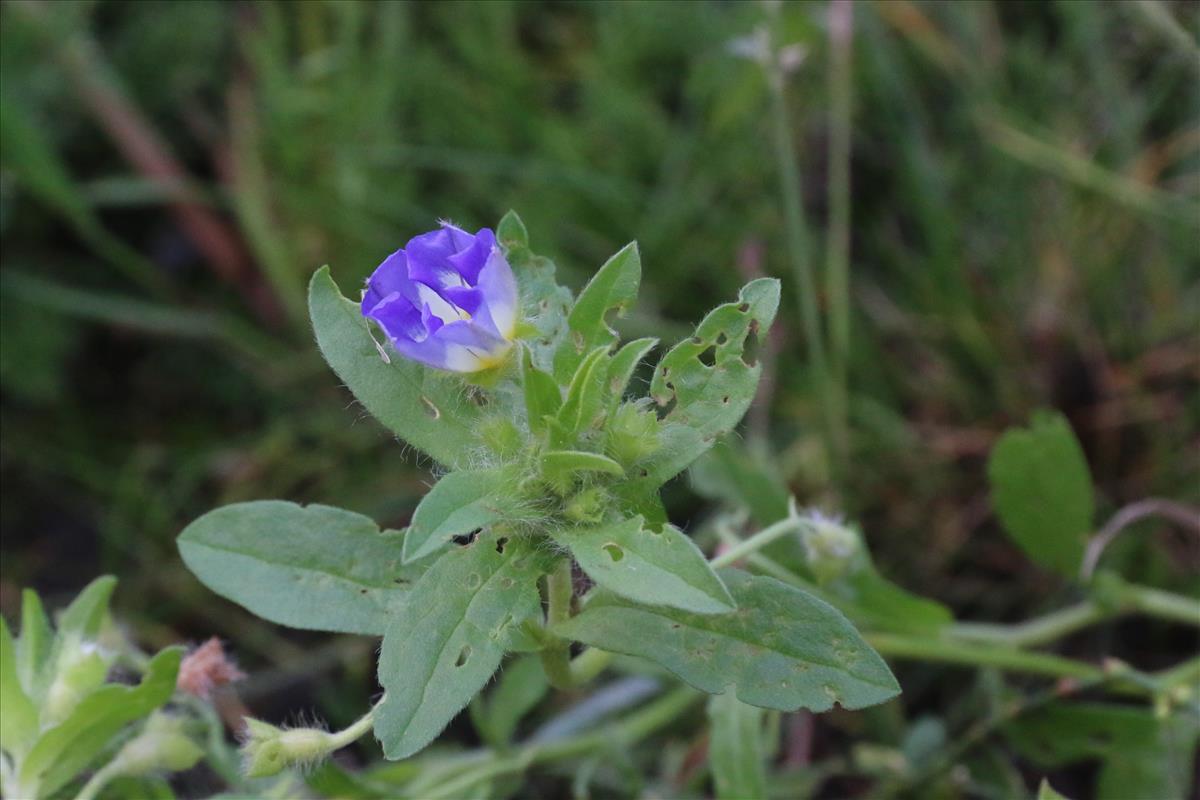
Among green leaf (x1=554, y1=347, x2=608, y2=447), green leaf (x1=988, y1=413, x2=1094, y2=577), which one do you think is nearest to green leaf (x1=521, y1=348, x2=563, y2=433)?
green leaf (x1=554, y1=347, x2=608, y2=447)

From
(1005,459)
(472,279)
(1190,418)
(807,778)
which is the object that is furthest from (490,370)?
(1190,418)

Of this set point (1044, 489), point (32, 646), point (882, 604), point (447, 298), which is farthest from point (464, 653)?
point (1044, 489)

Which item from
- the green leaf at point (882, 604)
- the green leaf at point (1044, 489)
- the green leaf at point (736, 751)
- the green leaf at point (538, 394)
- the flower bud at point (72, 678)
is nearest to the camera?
the green leaf at point (538, 394)

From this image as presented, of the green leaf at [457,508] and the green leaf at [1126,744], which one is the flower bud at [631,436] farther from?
the green leaf at [1126,744]

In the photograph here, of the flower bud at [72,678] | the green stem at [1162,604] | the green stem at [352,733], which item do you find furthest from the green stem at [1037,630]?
the flower bud at [72,678]

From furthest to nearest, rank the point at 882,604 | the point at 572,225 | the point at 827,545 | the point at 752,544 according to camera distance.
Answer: the point at 572,225, the point at 882,604, the point at 827,545, the point at 752,544

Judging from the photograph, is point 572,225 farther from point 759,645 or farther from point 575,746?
point 759,645
